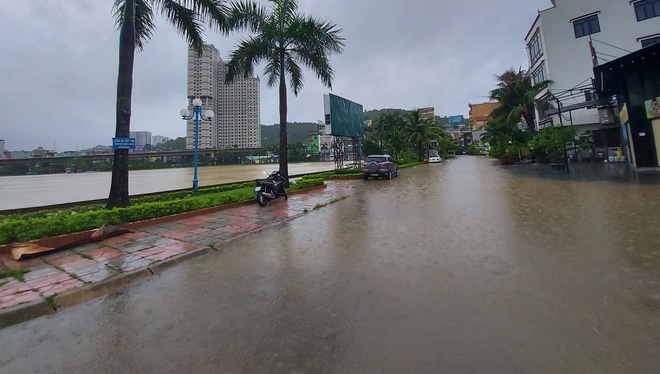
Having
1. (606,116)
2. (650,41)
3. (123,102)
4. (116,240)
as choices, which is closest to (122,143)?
(123,102)

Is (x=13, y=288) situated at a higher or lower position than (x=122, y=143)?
lower

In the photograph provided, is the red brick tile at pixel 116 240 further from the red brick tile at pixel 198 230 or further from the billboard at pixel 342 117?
the billboard at pixel 342 117

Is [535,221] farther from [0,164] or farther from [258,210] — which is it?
[0,164]

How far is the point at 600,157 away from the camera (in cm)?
2175

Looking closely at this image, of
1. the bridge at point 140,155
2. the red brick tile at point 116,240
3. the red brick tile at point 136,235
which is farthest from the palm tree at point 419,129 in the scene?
the bridge at point 140,155

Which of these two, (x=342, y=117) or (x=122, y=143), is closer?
(x=122, y=143)

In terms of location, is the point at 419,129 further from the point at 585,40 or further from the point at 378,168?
the point at 378,168

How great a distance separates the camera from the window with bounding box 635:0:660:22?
74.3 ft

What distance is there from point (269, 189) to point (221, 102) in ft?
142

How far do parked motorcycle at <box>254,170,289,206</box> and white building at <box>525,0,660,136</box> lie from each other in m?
23.0

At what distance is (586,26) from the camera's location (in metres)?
24.5

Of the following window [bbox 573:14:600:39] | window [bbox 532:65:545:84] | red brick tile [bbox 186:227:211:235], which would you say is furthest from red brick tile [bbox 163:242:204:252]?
window [bbox 573:14:600:39]

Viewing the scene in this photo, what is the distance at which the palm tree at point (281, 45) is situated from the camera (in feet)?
37.7

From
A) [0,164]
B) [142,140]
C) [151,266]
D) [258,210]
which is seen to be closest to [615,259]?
[151,266]
